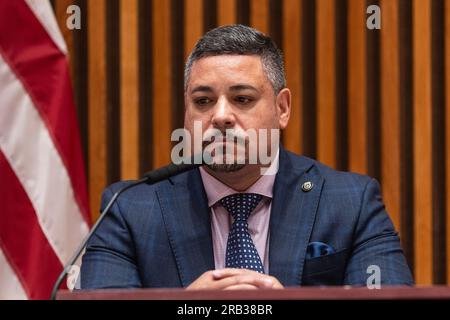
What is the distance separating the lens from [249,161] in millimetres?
1758

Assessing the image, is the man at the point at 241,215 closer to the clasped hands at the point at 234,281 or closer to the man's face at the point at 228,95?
the man's face at the point at 228,95

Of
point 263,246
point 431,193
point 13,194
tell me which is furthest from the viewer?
point 431,193

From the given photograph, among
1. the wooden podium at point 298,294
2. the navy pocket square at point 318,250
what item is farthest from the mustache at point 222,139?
the wooden podium at point 298,294

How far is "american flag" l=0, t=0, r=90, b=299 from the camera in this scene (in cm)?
220

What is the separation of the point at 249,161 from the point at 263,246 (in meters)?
0.19

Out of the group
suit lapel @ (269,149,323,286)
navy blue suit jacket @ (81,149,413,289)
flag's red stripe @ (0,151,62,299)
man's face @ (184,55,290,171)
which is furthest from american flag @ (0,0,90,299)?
suit lapel @ (269,149,323,286)

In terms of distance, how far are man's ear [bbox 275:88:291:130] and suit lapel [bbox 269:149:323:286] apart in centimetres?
9

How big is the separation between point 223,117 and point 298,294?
753 mm

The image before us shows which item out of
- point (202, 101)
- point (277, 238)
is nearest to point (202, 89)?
point (202, 101)

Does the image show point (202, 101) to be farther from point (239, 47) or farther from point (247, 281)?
point (247, 281)

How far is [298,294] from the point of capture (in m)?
1.00

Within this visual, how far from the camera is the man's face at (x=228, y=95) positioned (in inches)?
68.0

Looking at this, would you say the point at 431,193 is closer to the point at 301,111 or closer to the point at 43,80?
the point at 301,111
